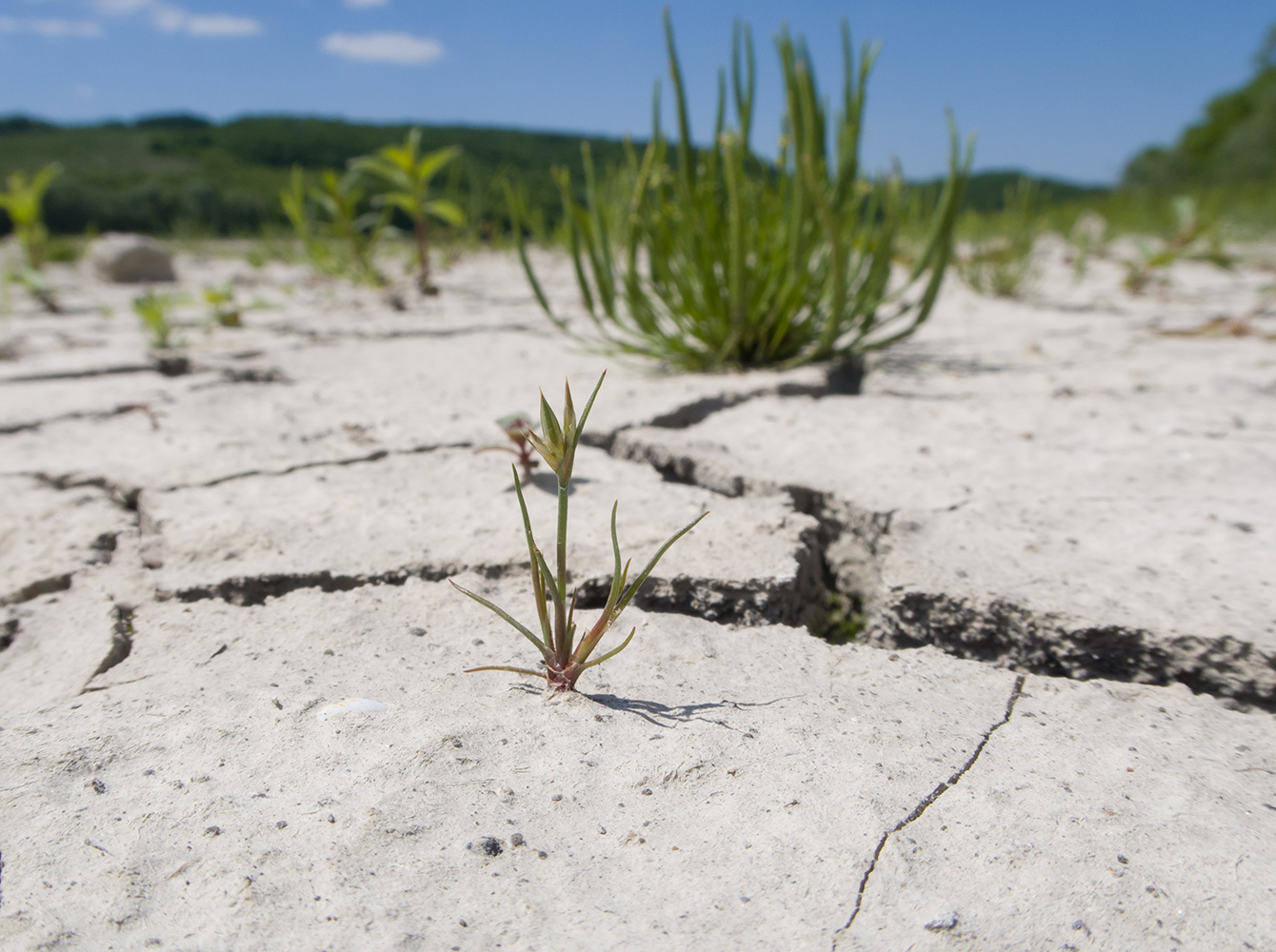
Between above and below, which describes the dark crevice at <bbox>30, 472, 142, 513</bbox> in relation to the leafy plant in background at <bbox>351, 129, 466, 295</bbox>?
below

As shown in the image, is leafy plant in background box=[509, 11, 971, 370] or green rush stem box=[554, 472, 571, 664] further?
leafy plant in background box=[509, 11, 971, 370]

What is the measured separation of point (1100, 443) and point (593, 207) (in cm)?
116

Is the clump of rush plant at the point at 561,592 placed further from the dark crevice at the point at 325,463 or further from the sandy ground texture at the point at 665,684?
the dark crevice at the point at 325,463

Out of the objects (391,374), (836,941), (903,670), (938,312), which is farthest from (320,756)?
(938,312)

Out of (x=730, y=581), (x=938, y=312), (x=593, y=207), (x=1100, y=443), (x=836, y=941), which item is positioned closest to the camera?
(x=836, y=941)

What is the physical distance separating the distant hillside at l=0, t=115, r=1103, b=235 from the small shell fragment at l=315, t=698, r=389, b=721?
8.80 ft

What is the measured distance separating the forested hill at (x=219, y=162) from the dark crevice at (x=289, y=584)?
3012 mm

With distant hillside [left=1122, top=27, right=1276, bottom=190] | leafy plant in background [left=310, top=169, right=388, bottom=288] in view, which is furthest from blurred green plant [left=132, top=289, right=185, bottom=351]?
distant hillside [left=1122, top=27, right=1276, bottom=190]

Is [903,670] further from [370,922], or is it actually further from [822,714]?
[370,922]

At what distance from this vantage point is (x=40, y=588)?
0.99m

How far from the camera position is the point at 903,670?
2.76 feet

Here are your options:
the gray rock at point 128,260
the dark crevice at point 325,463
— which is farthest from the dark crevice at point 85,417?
the gray rock at point 128,260

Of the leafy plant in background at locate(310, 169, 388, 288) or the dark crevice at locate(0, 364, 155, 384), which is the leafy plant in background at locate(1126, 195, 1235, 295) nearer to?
the leafy plant in background at locate(310, 169, 388, 288)

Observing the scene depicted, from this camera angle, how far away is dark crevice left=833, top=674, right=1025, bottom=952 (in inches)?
21.6
